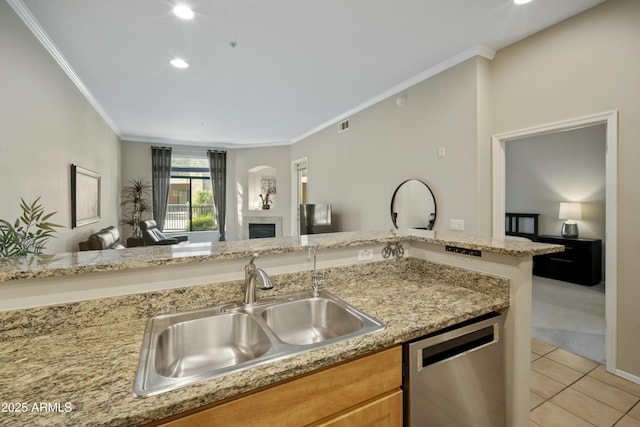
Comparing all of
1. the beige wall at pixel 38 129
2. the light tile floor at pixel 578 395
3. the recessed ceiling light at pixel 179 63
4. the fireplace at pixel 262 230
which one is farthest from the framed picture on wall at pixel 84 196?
the light tile floor at pixel 578 395

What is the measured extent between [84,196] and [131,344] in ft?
12.4

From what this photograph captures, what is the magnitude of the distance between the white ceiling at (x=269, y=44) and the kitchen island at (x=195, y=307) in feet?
6.08

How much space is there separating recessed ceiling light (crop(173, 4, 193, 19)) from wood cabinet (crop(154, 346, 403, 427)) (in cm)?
263

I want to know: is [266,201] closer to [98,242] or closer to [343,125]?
[343,125]

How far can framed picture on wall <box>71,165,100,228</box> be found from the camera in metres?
3.40

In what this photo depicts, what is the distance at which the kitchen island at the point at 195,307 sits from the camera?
704mm

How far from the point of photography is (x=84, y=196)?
378 centimetres

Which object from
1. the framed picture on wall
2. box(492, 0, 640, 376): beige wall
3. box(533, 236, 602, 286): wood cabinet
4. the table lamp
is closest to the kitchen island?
box(492, 0, 640, 376): beige wall

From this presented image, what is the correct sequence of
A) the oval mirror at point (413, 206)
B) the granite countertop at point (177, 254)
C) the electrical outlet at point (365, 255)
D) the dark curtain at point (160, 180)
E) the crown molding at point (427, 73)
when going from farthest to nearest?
the dark curtain at point (160, 180), the oval mirror at point (413, 206), the crown molding at point (427, 73), the electrical outlet at point (365, 255), the granite countertop at point (177, 254)

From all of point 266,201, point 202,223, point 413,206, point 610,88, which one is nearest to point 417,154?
point 413,206

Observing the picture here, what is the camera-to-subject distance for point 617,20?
2.14 metres

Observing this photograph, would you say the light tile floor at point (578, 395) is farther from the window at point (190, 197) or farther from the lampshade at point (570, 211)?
the window at point (190, 197)

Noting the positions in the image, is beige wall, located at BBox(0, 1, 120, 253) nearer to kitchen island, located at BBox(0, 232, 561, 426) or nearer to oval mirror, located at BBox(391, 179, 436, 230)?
kitchen island, located at BBox(0, 232, 561, 426)

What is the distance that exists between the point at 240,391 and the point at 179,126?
5.83 meters
